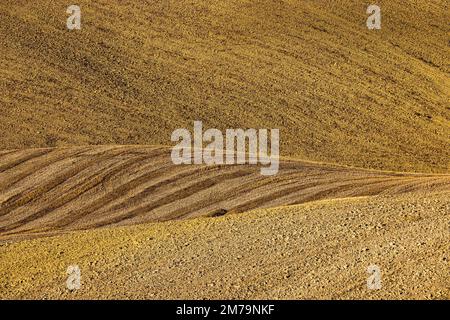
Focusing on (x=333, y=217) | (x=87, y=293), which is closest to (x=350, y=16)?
(x=333, y=217)

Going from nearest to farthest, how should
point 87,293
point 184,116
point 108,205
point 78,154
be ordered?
point 87,293, point 108,205, point 78,154, point 184,116

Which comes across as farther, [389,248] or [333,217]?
[333,217]

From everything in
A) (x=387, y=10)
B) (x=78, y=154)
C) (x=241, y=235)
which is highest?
(x=387, y=10)

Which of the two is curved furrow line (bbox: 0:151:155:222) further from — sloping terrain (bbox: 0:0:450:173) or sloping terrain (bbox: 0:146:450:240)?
sloping terrain (bbox: 0:0:450:173)

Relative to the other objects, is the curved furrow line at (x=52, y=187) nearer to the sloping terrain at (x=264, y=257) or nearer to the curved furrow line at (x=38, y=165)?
the curved furrow line at (x=38, y=165)

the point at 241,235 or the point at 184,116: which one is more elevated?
the point at 184,116

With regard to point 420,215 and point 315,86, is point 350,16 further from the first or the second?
point 420,215

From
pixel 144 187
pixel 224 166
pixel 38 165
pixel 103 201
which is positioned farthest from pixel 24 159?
pixel 224 166

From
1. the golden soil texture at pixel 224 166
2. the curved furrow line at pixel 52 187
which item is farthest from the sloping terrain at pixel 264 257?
the curved furrow line at pixel 52 187

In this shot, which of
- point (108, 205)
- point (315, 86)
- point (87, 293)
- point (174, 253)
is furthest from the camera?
point (315, 86)
